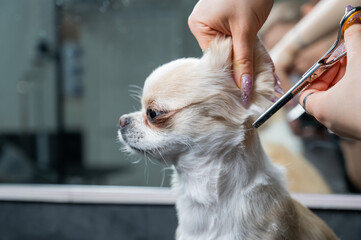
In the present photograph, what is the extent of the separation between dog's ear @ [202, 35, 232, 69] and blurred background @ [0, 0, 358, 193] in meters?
0.64

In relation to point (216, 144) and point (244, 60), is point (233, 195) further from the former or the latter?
point (244, 60)

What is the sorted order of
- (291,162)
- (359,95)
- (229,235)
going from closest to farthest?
(359,95) → (229,235) → (291,162)

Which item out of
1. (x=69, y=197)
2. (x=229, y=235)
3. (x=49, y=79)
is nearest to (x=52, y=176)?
(x=49, y=79)

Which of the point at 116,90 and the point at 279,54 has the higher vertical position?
the point at 279,54

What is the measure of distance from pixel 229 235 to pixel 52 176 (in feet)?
3.54

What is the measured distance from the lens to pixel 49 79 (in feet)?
5.01

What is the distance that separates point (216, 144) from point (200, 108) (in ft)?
0.17

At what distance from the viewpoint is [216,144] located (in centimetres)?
52

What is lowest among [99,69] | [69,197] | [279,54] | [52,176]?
[52,176]

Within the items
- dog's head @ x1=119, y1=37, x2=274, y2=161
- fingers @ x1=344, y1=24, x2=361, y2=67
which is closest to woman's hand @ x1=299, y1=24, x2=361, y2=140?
fingers @ x1=344, y1=24, x2=361, y2=67

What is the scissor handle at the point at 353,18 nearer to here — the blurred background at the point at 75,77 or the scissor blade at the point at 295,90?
the scissor blade at the point at 295,90

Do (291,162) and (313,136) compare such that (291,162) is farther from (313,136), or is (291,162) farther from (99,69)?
(99,69)

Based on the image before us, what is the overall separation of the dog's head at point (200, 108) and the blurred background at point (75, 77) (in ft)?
2.14

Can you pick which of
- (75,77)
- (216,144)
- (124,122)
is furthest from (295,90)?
(75,77)
